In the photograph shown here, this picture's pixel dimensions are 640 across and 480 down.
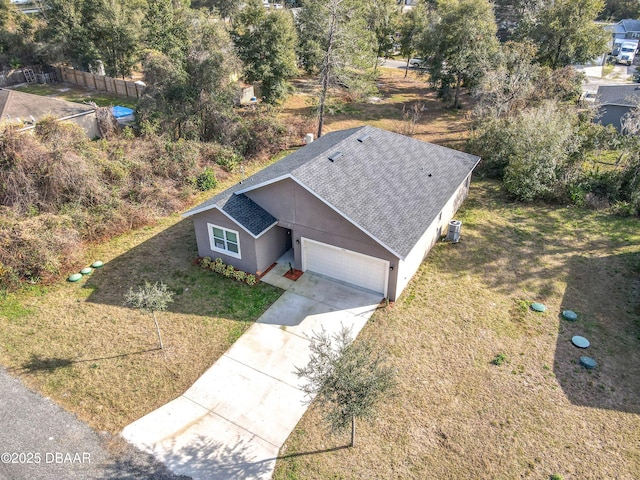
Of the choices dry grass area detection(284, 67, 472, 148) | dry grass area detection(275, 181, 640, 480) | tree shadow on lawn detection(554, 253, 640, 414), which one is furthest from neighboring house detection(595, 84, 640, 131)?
tree shadow on lawn detection(554, 253, 640, 414)

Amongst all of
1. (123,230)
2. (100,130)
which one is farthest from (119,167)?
(100,130)

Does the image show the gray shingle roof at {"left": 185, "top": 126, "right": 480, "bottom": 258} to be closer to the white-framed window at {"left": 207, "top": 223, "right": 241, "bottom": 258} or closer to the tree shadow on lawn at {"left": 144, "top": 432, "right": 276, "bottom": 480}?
the white-framed window at {"left": 207, "top": 223, "right": 241, "bottom": 258}

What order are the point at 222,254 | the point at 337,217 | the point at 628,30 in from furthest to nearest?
the point at 628,30
the point at 222,254
the point at 337,217

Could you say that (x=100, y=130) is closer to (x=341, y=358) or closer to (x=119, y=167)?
(x=119, y=167)

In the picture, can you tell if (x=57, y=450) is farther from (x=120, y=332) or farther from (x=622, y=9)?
(x=622, y=9)

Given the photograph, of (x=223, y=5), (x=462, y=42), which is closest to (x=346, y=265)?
(x=462, y=42)

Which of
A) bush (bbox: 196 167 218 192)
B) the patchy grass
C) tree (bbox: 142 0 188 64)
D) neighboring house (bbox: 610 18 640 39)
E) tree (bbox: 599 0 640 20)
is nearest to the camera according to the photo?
bush (bbox: 196 167 218 192)
